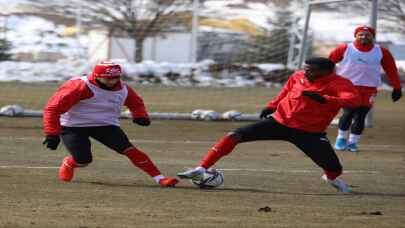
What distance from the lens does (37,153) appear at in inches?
544

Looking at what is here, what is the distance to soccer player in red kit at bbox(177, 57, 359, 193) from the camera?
1085cm

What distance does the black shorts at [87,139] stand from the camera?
11.1 metres

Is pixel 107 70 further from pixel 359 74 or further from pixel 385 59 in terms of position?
pixel 385 59

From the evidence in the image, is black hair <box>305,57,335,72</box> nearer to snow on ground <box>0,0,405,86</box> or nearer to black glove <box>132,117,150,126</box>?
black glove <box>132,117,150,126</box>

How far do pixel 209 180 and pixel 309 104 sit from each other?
1294 millimetres

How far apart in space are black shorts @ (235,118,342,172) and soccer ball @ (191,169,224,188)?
49cm

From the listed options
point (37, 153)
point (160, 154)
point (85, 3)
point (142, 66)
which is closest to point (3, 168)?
point (37, 153)

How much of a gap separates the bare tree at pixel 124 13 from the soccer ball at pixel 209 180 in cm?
2062

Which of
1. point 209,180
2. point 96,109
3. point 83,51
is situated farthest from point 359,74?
point 83,51

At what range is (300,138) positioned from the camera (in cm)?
1099

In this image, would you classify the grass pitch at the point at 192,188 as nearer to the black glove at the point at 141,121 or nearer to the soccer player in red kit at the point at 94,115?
the soccer player in red kit at the point at 94,115

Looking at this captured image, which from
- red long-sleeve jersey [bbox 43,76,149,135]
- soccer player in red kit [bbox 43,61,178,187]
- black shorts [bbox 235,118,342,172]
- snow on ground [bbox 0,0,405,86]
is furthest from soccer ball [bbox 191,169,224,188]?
snow on ground [bbox 0,0,405,86]

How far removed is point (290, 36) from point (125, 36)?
5.06 m

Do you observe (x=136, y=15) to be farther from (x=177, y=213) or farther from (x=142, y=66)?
(x=177, y=213)
